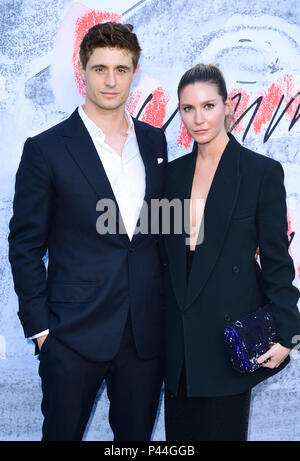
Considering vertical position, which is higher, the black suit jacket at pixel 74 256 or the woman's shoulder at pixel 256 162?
the woman's shoulder at pixel 256 162

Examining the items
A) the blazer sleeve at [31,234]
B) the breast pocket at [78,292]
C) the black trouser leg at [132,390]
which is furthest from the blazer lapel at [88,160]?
the black trouser leg at [132,390]

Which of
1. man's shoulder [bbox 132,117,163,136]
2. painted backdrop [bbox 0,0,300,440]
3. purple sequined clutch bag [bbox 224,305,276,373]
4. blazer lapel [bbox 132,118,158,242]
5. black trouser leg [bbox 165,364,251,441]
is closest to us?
purple sequined clutch bag [bbox 224,305,276,373]

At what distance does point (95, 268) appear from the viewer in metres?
2.08

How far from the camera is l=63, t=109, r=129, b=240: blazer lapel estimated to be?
206 centimetres

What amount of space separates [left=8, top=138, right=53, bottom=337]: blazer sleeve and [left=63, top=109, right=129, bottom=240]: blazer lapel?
0.47 ft

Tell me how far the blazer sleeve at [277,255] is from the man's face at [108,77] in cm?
73

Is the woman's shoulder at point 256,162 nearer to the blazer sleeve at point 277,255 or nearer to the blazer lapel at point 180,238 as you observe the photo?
the blazer sleeve at point 277,255

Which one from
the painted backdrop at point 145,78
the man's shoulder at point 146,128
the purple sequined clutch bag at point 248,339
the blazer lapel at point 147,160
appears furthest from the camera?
the painted backdrop at point 145,78

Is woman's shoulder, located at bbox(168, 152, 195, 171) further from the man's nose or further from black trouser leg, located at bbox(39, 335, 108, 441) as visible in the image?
black trouser leg, located at bbox(39, 335, 108, 441)

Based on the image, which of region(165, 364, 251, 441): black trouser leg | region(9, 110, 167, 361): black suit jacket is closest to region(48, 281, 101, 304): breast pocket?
region(9, 110, 167, 361): black suit jacket

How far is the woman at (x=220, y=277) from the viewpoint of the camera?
2021 millimetres

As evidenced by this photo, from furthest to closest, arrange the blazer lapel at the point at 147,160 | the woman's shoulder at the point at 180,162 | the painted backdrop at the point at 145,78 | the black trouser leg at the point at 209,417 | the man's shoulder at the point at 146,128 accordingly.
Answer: the painted backdrop at the point at 145,78 → the man's shoulder at the point at 146,128 → the woman's shoulder at the point at 180,162 → the blazer lapel at the point at 147,160 → the black trouser leg at the point at 209,417

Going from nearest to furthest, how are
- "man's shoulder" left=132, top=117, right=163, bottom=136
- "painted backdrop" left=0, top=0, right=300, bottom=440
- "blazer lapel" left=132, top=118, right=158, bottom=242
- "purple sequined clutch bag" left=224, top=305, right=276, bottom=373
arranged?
"purple sequined clutch bag" left=224, top=305, right=276, bottom=373 < "blazer lapel" left=132, top=118, right=158, bottom=242 < "man's shoulder" left=132, top=117, right=163, bottom=136 < "painted backdrop" left=0, top=0, right=300, bottom=440

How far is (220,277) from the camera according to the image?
2033mm
